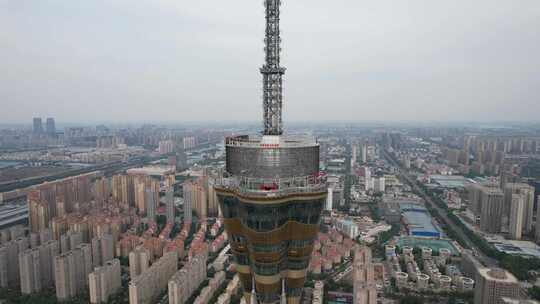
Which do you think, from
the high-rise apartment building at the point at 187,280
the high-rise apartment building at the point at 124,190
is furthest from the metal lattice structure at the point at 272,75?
the high-rise apartment building at the point at 124,190

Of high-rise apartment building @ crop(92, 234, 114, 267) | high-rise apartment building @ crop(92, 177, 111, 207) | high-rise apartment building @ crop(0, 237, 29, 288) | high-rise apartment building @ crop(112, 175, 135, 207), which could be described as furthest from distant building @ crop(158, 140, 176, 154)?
high-rise apartment building @ crop(0, 237, 29, 288)

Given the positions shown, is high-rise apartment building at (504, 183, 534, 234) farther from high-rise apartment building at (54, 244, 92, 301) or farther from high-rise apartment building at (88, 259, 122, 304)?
high-rise apartment building at (54, 244, 92, 301)

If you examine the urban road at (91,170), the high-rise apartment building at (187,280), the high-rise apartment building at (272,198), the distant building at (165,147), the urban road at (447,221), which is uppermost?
the high-rise apartment building at (272,198)

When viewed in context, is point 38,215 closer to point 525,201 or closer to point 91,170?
point 91,170

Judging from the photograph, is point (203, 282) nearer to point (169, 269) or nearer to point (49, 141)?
point (169, 269)

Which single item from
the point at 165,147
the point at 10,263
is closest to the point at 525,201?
the point at 10,263

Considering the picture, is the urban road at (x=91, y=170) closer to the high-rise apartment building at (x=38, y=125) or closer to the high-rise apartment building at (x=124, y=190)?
the high-rise apartment building at (x=124, y=190)
